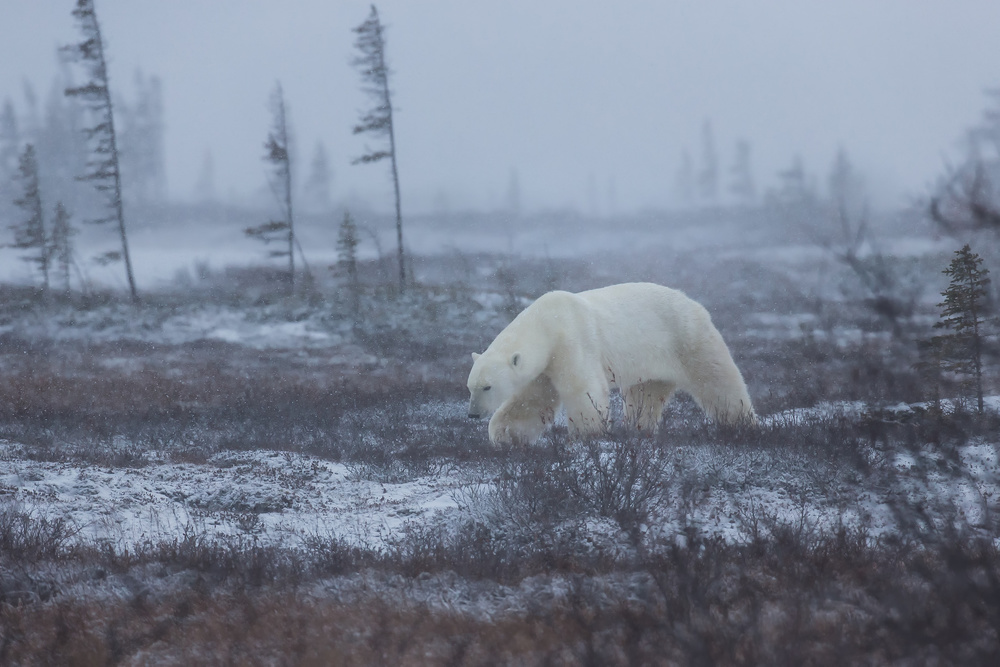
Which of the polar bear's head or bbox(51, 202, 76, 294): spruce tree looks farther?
bbox(51, 202, 76, 294): spruce tree

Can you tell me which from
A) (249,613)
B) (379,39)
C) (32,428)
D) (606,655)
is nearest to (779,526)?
(606,655)

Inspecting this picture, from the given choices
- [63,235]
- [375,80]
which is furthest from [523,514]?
[63,235]

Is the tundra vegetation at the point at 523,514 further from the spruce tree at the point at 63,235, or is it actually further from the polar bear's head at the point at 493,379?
the spruce tree at the point at 63,235

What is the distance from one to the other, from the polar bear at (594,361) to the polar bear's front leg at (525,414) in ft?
0.03

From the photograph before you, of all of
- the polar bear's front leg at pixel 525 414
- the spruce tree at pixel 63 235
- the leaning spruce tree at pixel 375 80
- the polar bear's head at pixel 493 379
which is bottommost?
the polar bear's front leg at pixel 525 414

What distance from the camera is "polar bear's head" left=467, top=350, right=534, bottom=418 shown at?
21.7ft

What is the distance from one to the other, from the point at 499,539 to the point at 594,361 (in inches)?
123

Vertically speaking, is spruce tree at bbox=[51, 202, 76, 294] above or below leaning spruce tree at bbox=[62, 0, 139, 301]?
below

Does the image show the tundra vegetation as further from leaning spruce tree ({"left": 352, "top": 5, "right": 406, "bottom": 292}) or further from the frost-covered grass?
leaning spruce tree ({"left": 352, "top": 5, "right": 406, "bottom": 292})

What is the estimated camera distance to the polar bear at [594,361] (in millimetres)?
6730

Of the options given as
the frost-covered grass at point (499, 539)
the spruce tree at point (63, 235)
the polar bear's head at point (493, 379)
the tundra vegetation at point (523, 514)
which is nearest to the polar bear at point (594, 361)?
the polar bear's head at point (493, 379)

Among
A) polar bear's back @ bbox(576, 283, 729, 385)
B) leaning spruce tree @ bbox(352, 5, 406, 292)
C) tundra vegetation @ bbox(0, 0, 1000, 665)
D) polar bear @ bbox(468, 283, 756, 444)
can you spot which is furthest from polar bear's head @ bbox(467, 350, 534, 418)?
leaning spruce tree @ bbox(352, 5, 406, 292)

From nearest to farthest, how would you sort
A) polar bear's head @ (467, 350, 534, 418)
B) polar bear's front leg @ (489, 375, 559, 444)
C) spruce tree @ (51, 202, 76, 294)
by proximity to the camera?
polar bear's head @ (467, 350, 534, 418) → polar bear's front leg @ (489, 375, 559, 444) → spruce tree @ (51, 202, 76, 294)

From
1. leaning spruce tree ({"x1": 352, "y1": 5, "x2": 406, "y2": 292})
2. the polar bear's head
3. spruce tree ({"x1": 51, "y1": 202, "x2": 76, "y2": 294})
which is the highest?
leaning spruce tree ({"x1": 352, "y1": 5, "x2": 406, "y2": 292})
